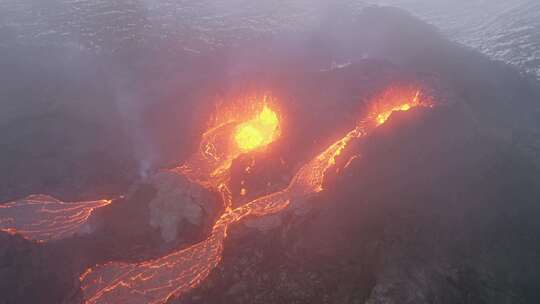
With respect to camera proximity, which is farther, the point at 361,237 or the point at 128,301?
the point at 361,237

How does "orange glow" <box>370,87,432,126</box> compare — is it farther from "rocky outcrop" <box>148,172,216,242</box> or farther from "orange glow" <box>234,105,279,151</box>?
"rocky outcrop" <box>148,172,216,242</box>

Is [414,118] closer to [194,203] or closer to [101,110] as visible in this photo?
[194,203]

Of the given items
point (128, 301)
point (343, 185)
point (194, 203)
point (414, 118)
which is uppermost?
point (414, 118)

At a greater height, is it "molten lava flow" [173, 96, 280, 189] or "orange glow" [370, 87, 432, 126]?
"orange glow" [370, 87, 432, 126]

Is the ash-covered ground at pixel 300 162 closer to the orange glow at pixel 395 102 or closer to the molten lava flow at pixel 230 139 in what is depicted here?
the orange glow at pixel 395 102

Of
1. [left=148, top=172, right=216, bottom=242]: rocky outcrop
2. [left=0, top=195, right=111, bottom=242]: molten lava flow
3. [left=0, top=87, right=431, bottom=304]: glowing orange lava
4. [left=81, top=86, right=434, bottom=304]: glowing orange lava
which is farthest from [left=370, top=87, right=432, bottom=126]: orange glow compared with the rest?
[left=0, top=195, right=111, bottom=242]: molten lava flow

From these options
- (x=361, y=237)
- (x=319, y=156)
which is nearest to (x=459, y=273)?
(x=361, y=237)
